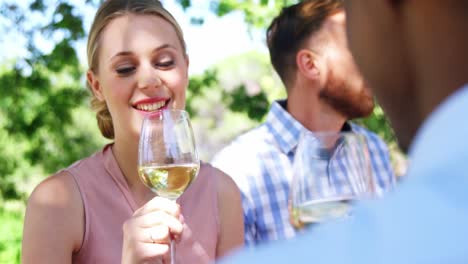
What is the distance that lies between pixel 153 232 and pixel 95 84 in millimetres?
933

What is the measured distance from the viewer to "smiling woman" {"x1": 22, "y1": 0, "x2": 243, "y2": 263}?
2729 mm

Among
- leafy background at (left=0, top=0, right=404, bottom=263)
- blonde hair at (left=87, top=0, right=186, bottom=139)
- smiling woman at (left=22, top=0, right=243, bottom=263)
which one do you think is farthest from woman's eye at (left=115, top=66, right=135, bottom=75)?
leafy background at (left=0, top=0, right=404, bottom=263)

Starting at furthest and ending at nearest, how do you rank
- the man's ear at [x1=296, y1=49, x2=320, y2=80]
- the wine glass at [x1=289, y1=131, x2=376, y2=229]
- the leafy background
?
1. the leafy background
2. the man's ear at [x1=296, y1=49, x2=320, y2=80]
3. the wine glass at [x1=289, y1=131, x2=376, y2=229]

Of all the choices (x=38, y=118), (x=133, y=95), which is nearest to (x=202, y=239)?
(x=133, y=95)

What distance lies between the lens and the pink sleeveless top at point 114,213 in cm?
279

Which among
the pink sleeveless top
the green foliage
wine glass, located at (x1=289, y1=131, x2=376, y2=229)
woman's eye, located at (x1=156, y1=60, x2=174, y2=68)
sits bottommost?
the green foliage

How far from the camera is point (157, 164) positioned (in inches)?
94.5

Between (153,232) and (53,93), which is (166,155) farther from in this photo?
(53,93)

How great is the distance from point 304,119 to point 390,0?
3.18m

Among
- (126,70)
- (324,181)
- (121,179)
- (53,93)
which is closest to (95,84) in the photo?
(126,70)

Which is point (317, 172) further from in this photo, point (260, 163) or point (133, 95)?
Answer: point (260, 163)

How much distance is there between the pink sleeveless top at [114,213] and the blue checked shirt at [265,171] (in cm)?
49

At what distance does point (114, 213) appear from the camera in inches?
114

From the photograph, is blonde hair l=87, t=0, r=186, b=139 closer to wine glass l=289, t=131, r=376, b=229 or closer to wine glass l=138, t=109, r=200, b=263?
wine glass l=138, t=109, r=200, b=263
